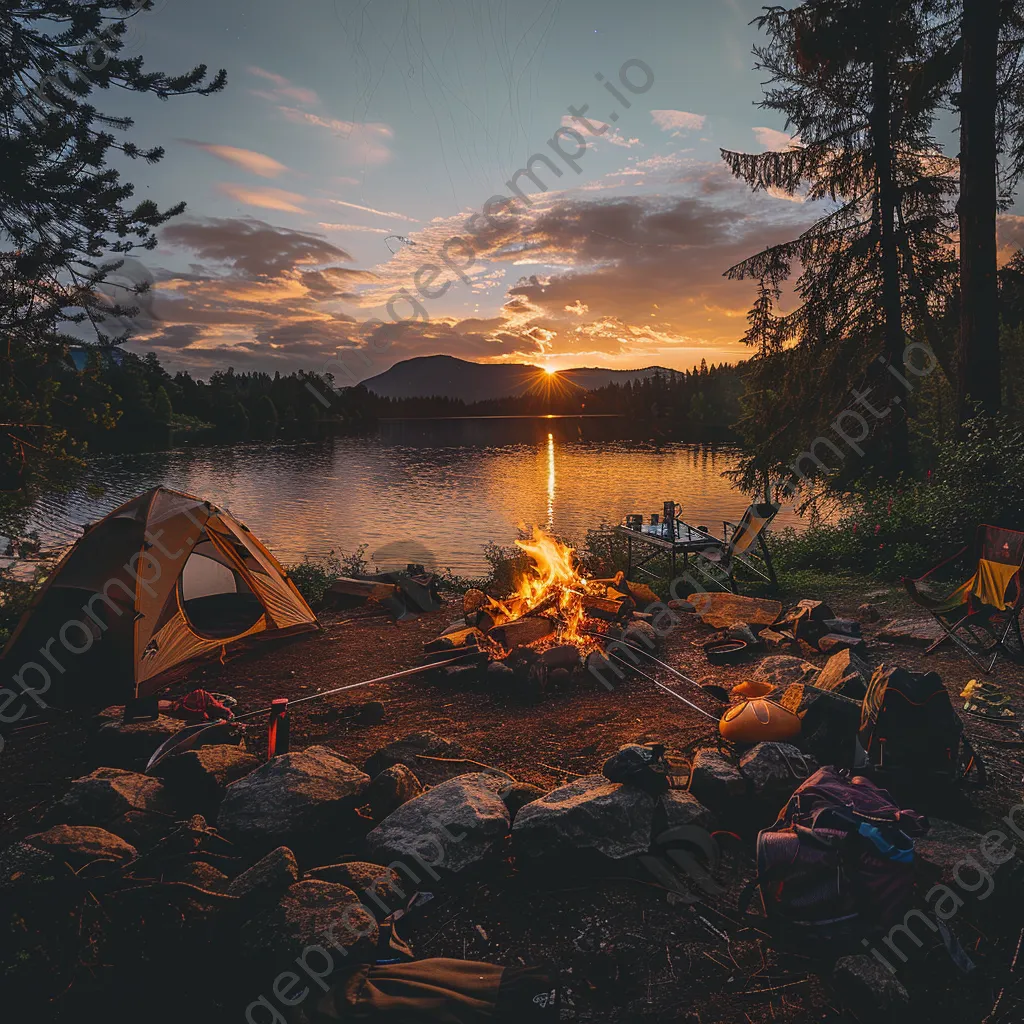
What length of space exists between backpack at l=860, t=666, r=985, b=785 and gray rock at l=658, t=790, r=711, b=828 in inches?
49.8

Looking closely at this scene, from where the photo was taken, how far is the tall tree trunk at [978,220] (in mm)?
10484

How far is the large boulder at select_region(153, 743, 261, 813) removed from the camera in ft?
15.8

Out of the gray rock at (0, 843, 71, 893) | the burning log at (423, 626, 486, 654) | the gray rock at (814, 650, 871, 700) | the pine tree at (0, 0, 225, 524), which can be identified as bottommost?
the burning log at (423, 626, 486, 654)

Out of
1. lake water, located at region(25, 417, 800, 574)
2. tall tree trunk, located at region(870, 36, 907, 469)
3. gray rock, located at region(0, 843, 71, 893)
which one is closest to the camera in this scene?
Result: gray rock, located at region(0, 843, 71, 893)

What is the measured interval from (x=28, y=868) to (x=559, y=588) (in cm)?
636

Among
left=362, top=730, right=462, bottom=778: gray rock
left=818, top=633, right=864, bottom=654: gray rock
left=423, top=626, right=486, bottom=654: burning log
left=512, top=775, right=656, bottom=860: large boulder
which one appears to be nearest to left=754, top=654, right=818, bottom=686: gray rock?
left=818, top=633, right=864, bottom=654: gray rock

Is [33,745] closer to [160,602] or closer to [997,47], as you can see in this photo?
[160,602]

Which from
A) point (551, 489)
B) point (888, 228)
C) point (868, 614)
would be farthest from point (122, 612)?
point (551, 489)

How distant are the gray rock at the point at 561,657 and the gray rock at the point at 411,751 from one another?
1.80m

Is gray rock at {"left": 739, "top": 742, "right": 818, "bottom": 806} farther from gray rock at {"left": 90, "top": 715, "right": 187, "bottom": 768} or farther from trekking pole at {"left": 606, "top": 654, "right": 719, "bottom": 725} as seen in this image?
gray rock at {"left": 90, "top": 715, "right": 187, "bottom": 768}

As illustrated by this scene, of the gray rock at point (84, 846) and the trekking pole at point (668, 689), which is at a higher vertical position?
the gray rock at point (84, 846)

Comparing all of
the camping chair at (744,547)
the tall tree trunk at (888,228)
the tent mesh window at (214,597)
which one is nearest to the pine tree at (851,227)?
the tall tree trunk at (888,228)

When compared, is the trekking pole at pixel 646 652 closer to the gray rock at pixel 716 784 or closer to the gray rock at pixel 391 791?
the gray rock at pixel 716 784

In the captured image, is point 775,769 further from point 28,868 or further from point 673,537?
point 673,537
